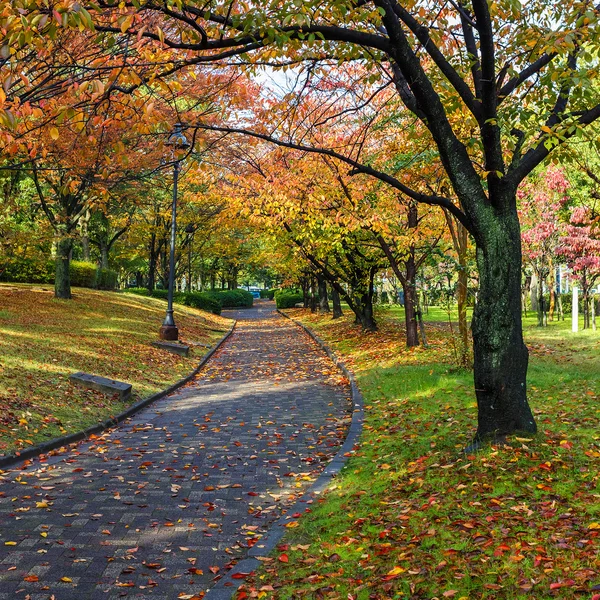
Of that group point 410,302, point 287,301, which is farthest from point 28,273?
point 287,301

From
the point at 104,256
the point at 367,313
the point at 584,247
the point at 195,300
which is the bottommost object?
the point at 367,313

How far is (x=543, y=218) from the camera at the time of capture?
87.8 feet

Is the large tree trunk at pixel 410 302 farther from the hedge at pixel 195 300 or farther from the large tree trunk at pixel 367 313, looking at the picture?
the hedge at pixel 195 300

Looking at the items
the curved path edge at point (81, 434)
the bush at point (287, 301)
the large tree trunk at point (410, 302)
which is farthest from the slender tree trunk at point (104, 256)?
the curved path edge at point (81, 434)

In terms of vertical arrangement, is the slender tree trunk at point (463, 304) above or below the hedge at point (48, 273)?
below

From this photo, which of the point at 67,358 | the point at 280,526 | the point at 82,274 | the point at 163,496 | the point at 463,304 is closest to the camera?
the point at 280,526

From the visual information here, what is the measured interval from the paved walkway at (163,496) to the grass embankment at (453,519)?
1.99ft

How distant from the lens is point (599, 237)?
2292 cm

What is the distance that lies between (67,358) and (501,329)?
9923mm

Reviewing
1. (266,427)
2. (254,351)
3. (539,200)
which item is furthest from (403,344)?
(539,200)

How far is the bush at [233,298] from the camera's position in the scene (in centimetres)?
5585

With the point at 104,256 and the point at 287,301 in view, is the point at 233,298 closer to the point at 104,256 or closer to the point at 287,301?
the point at 287,301

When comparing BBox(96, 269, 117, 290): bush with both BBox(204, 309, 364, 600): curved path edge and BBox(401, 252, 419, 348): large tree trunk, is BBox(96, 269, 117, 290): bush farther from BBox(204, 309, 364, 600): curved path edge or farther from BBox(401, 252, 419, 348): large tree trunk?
BBox(204, 309, 364, 600): curved path edge

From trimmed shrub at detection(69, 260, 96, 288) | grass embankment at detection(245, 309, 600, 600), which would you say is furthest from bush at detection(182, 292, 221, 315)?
grass embankment at detection(245, 309, 600, 600)
